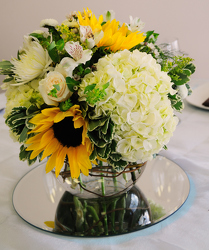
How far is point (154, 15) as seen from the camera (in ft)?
10.1

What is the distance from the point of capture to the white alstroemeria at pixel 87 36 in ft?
1.86

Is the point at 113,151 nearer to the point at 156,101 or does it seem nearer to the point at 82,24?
the point at 156,101

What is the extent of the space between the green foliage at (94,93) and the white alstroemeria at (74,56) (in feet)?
0.17

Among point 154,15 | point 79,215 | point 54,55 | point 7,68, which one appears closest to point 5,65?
point 7,68

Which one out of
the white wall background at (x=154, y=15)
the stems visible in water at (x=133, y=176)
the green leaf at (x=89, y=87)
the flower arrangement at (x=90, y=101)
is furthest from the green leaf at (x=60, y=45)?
the white wall background at (x=154, y=15)

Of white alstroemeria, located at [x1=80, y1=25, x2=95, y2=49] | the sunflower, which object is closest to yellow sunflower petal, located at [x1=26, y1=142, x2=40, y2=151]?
the sunflower

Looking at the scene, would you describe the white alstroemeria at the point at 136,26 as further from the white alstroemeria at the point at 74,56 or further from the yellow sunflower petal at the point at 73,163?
the yellow sunflower petal at the point at 73,163

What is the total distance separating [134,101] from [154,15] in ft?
9.15

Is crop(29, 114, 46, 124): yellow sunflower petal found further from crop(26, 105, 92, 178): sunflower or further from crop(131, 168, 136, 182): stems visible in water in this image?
crop(131, 168, 136, 182): stems visible in water

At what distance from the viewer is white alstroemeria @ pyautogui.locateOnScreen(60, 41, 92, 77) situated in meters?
0.54

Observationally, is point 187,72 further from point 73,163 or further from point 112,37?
point 73,163

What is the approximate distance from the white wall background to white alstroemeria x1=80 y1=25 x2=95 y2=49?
7.60 feet

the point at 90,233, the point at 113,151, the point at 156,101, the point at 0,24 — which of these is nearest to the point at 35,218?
the point at 90,233

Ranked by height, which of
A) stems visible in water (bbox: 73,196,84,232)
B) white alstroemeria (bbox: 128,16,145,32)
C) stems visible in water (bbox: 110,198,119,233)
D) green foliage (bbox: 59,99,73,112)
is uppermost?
white alstroemeria (bbox: 128,16,145,32)
